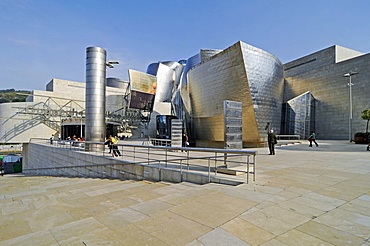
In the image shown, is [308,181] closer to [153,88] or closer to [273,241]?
[273,241]

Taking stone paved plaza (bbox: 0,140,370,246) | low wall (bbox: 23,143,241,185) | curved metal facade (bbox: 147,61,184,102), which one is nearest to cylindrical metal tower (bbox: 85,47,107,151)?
low wall (bbox: 23,143,241,185)

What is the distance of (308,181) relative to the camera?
5496 millimetres

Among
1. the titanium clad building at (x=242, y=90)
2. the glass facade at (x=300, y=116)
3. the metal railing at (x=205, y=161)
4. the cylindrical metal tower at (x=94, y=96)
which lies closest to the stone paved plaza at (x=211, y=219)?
the metal railing at (x=205, y=161)

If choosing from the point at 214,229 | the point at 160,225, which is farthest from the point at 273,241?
the point at 160,225

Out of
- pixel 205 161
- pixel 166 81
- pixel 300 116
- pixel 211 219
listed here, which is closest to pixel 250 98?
pixel 300 116

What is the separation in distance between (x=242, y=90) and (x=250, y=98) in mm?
1171

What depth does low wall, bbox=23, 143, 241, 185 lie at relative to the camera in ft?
22.6

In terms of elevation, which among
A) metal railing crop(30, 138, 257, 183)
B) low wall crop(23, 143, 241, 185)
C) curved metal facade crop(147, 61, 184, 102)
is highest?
curved metal facade crop(147, 61, 184, 102)

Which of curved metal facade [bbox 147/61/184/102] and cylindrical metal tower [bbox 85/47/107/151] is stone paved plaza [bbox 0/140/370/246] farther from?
curved metal facade [bbox 147/61/184/102]

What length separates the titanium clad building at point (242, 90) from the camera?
72.3 ft

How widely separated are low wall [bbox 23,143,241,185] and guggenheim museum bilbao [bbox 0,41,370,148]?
11912mm

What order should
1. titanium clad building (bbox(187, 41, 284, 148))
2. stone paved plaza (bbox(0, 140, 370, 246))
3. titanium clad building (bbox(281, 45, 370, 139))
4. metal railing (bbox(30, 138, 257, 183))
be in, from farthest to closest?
titanium clad building (bbox(281, 45, 370, 139)) → titanium clad building (bbox(187, 41, 284, 148)) → metal railing (bbox(30, 138, 257, 183)) → stone paved plaza (bbox(0, 140, 370, 246))

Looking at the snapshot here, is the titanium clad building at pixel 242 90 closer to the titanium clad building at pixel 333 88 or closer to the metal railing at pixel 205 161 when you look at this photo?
the titanium clad building at pixel 333 88

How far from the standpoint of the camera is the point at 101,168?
1164 cm
